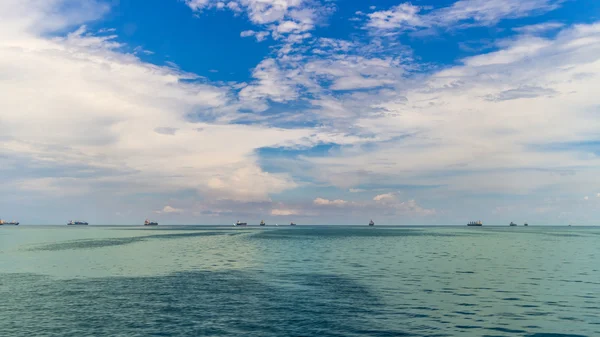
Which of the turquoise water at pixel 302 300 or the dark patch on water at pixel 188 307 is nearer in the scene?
the dark patch on water at pixel 188 307

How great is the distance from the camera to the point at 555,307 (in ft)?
145

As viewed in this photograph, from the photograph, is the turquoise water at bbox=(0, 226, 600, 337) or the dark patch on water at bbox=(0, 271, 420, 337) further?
the turquoise water at bbox=(0, 226, 600, 337)

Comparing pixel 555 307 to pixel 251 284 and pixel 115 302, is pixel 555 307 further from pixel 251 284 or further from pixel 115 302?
pixel 115 302

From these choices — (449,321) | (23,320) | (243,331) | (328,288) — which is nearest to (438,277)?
(328,288)

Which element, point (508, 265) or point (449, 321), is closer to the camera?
point (449, 321)

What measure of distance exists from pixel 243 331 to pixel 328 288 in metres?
22.1

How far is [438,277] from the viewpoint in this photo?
65500 millimetres

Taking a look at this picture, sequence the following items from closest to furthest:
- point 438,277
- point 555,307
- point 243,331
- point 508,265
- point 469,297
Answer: point 243,331 → point 555,307 → point 469,297 → point 438,277 → point 508,265

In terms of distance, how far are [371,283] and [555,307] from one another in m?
22.6

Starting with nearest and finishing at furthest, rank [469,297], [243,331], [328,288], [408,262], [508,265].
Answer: [243,331] → [469,297] → [328,288] → [508,265] → [408,262]

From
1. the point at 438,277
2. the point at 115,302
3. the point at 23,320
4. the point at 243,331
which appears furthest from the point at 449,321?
the point at 23,320

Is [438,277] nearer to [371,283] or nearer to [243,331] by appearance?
[371,283]

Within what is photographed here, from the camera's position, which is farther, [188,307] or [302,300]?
[302,300]

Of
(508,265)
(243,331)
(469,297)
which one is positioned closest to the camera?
(243,331)
